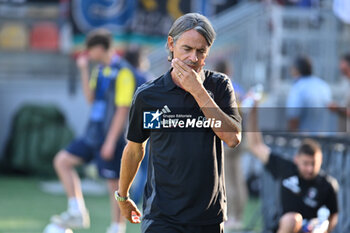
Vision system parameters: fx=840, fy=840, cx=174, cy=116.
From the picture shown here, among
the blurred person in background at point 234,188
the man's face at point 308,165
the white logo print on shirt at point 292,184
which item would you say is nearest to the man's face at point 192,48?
the man's face at point 308,165

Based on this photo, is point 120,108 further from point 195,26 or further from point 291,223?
point 195,26

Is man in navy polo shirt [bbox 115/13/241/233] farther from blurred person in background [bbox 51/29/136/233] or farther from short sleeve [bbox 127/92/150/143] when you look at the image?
blurred person in background [bbox 51/29/136/233]

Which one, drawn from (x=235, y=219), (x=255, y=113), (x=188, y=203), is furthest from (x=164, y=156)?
(x=235, y=219)

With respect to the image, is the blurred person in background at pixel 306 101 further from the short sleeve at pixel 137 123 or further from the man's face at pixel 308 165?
the short sleeve at pixel 137 123

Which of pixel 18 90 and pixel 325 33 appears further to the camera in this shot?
pixel 18 90

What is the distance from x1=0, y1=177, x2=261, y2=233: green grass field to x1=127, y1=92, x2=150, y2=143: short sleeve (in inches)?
191

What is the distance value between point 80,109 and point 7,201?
4.38 metres

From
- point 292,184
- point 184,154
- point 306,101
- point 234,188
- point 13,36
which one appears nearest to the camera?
point 184,154

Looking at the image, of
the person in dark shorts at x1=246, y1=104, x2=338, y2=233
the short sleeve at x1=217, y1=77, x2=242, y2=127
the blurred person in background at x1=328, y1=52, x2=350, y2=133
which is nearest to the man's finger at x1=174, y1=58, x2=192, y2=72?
the short sleeve at x1=217, y1=77, x2=242, y2=127

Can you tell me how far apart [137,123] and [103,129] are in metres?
4.25

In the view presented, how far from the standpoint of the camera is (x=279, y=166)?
7.17m

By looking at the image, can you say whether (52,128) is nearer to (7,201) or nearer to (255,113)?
(7,201)

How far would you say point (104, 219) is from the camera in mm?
10203

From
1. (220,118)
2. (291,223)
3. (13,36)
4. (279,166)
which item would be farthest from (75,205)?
(13,36)
